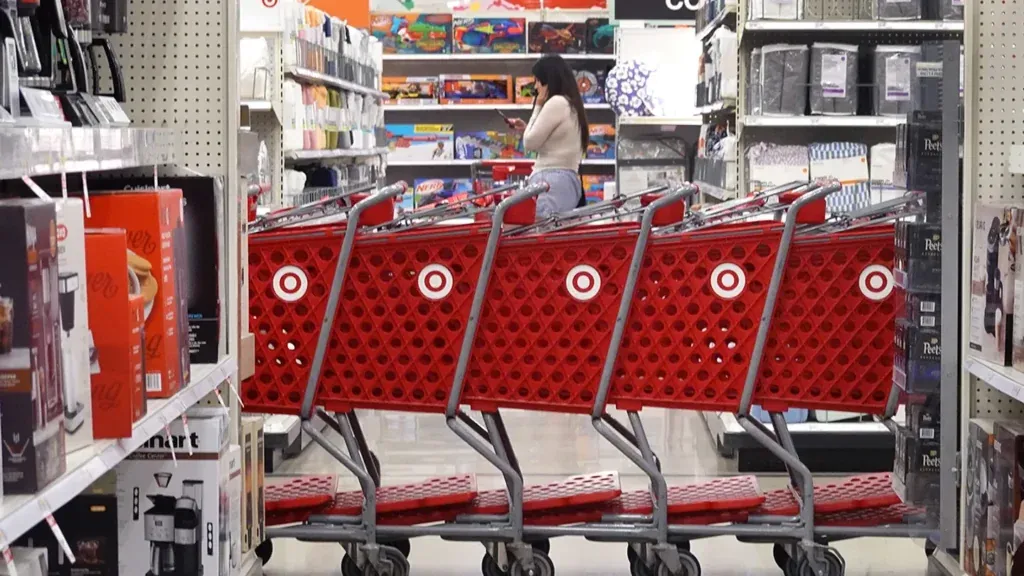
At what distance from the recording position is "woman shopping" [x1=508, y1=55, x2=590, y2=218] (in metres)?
7.65

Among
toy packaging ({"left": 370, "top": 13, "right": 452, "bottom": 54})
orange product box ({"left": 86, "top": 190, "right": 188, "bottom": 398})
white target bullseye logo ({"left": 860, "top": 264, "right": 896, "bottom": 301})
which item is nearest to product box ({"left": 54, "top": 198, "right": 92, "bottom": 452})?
orange product box ({"left": 86, "top": 190, "right": 188, "bottom": 398})

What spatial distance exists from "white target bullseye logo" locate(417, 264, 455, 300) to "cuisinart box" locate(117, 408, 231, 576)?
47.6 inches

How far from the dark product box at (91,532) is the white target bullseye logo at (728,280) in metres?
1.85

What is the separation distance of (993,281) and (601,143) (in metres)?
10.5

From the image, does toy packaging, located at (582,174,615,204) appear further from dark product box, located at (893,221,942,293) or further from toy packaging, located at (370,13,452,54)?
dark product box, located at (893,221,942,293)

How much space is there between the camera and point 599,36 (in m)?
13.8

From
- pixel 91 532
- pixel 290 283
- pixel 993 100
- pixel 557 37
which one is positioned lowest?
pixel 91 532

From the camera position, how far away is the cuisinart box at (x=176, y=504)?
9.39ft

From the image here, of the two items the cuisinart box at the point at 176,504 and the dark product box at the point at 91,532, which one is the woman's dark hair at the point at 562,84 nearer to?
the cuisinart box at the point at 176,504

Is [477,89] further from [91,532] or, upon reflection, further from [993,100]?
[91,532]

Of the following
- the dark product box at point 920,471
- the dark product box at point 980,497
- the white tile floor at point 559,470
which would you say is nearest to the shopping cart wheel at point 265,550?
the white tile floor at point 559,470

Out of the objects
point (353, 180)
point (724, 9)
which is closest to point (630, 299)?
point (724, 9)

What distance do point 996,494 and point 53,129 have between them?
234 cm

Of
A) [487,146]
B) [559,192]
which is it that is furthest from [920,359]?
[487,146]
